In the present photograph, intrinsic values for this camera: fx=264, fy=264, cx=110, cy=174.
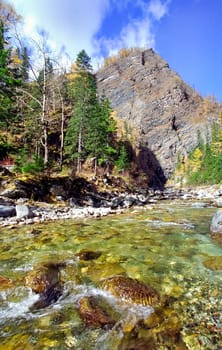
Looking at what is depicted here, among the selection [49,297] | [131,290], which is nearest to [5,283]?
[49,297]

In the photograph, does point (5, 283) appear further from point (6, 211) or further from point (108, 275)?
point (6, 211)

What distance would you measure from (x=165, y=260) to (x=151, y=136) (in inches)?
3427

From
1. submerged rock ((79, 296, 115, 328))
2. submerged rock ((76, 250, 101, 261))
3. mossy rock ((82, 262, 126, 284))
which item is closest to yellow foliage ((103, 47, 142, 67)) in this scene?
submerged rock ((76, 250, 101, 261))

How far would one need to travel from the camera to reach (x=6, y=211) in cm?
1255

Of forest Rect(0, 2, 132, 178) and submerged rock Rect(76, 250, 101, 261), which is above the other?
forest Rect(0, 2, 132, 178)

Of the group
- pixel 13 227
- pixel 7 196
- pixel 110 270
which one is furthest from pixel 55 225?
pixel 110 270

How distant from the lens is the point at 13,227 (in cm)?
1064

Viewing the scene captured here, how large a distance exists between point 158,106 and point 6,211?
3593 inches

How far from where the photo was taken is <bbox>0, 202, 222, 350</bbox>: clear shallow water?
12.2 feet

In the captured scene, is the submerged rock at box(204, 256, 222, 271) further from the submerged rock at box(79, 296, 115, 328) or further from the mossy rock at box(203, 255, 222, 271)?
the submerged rock at box(79, 296, 115, 328)

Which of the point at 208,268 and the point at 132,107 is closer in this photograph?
the point at 208,268

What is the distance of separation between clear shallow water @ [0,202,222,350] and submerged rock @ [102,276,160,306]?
146 millimetres

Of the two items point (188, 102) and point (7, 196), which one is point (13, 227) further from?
point (188, 102)

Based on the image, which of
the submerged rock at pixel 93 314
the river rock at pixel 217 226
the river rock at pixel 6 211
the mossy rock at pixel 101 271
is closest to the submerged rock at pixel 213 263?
the mossy rock at pixel 101 271
